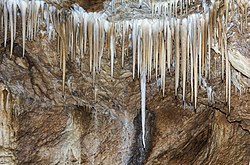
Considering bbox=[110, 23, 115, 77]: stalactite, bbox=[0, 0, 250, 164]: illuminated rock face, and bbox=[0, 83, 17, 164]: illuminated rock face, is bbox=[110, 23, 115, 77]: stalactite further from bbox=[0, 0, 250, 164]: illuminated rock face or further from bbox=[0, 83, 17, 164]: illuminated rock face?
bbox=[0, 83, 17, 164]: illuminated rock face

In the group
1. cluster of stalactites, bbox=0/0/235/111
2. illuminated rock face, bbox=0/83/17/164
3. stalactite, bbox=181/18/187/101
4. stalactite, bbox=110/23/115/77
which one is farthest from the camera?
illuminated rock face, bbox=0/83/17/164

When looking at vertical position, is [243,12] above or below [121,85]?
above

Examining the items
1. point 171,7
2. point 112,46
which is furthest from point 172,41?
point 112,46

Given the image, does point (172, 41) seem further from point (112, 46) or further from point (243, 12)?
point (243, 12)

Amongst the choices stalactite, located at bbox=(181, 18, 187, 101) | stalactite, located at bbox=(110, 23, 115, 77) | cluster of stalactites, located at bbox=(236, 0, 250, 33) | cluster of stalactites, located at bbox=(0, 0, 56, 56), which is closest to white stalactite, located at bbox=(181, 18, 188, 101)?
stalactite, located at bbox=(181, 18, 187, 101)

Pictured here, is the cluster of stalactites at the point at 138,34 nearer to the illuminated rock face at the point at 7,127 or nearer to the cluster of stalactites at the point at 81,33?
the cluster of stalactites at the point at 81,33

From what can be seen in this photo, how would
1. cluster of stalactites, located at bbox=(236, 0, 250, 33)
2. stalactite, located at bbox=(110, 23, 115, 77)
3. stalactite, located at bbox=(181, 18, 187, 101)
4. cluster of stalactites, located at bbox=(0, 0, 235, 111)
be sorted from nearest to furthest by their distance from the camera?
cluster of stalactites, located at bbox=(236, 0, 250, 33) < cluster of stalactites, located at bbox=(0, 0, 235, 111) < stalactite, located at bbox=(181, 18, 187, 101) < stalactite, located at bbox=(110, 23, 115, 77)

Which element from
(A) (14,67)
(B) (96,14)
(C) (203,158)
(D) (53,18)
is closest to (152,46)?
(B) (96,14)

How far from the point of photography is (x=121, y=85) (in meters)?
4.25

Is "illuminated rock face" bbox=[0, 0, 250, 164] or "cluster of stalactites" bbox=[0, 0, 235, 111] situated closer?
"cluster of stalactites" bbox=[0, 0, 235, 111]

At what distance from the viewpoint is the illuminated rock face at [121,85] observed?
3529 mm

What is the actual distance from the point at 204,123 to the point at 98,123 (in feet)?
3.85

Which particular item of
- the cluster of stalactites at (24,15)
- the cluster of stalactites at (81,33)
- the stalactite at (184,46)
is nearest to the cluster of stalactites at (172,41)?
the stalactite at (184,46)

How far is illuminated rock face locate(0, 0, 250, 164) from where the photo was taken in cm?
353
